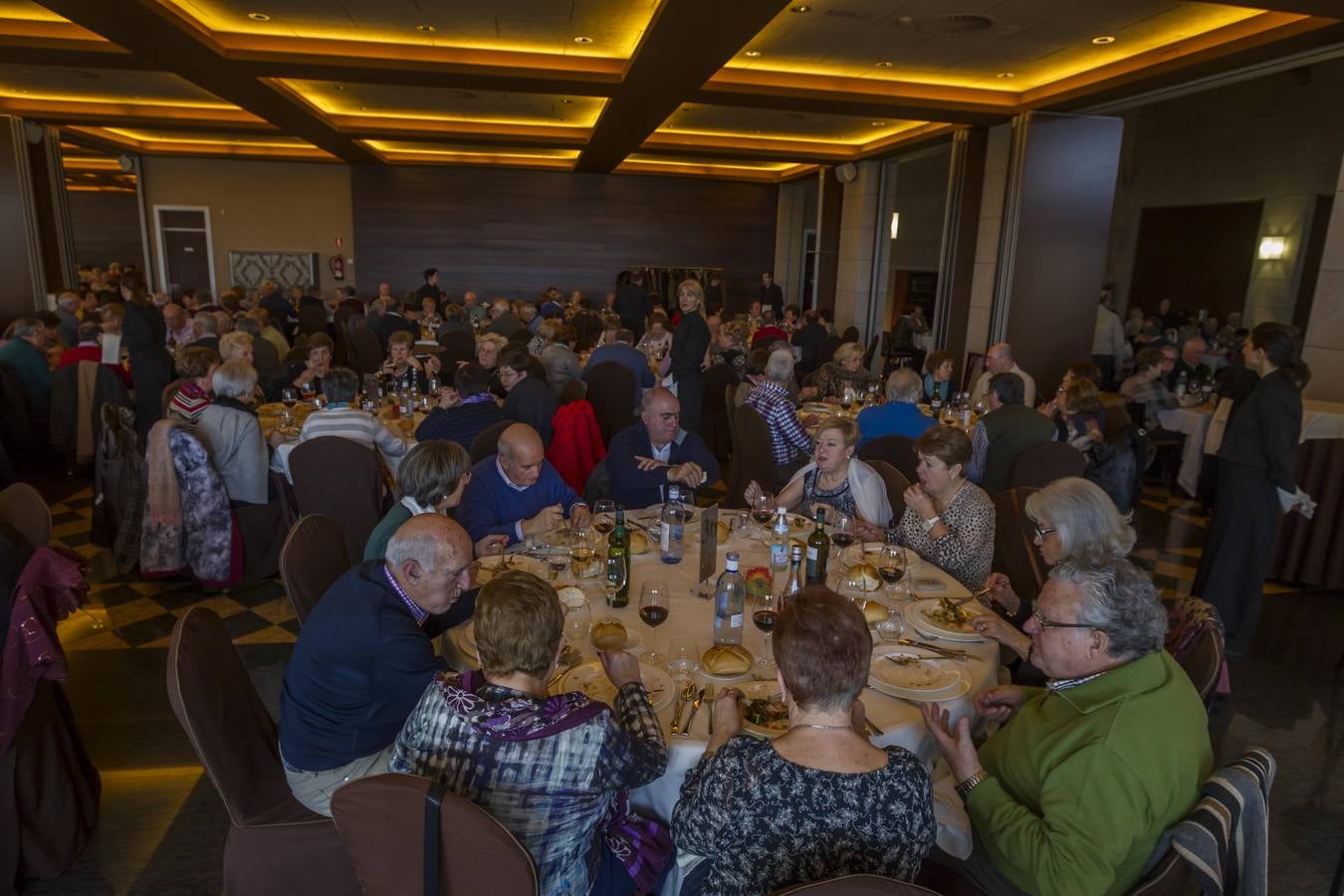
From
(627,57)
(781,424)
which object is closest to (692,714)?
(781,424)

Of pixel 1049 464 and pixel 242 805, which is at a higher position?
pixel 1049 464

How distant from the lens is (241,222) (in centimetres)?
1543

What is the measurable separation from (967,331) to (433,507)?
26.8 feet

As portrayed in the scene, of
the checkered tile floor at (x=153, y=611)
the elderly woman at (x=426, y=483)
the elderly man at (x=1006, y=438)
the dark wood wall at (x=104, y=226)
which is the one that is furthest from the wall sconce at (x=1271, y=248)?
the dark wood wall at (x=104, y=226)

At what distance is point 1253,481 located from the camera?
448 cm

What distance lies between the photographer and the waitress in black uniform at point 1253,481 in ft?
14.2

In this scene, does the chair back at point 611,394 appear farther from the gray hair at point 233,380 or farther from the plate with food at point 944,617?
the plate with food at point 944,617

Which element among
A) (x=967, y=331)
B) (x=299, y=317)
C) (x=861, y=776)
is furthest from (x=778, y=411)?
(x=299, y=317)

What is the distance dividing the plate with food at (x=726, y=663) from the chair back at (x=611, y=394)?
424cm

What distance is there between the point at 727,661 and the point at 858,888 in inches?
39.7

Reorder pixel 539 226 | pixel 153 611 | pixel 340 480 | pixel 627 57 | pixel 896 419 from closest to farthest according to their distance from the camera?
pixel 340 480 → pixel 153 611 → pixel 896 419 → pixel 627 57 → pixel 539 226

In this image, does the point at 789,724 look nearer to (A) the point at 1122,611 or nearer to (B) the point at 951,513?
(A) the point at 1122,611

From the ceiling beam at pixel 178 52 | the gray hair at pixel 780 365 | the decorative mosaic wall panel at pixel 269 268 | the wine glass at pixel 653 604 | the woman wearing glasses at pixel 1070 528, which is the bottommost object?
the wine glass at pixel 653 604

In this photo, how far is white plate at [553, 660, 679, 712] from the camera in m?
2.12
